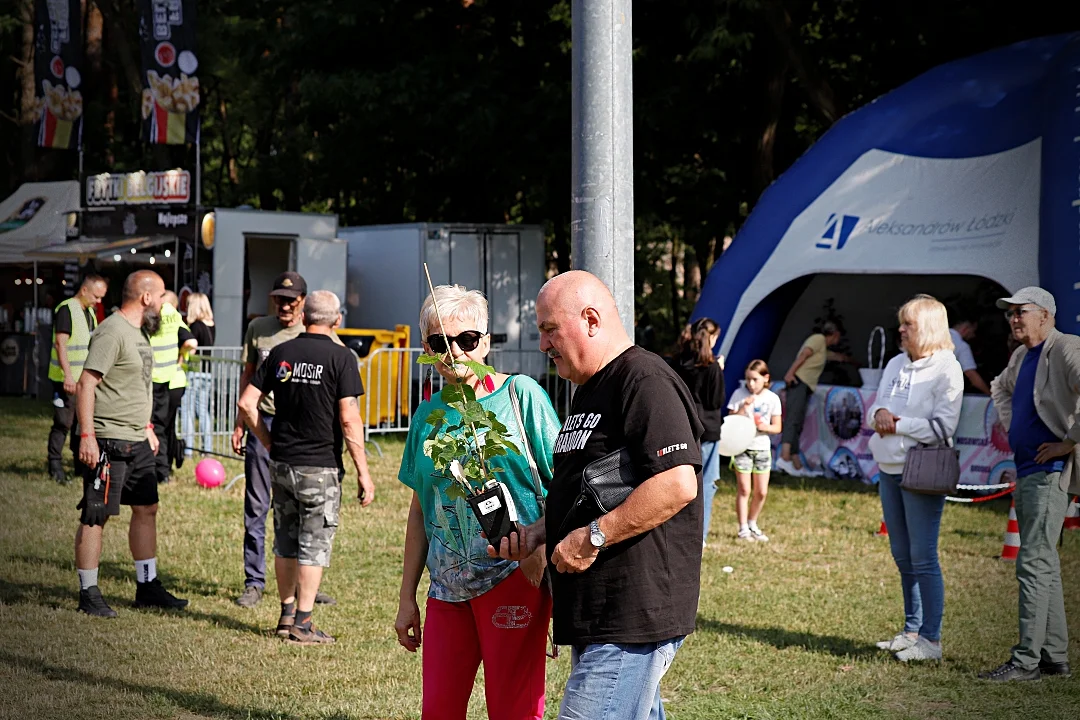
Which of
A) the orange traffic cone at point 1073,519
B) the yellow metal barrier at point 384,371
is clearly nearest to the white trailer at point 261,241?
the yellow metal barrier at point 384,371

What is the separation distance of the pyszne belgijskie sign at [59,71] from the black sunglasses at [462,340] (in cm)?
2340

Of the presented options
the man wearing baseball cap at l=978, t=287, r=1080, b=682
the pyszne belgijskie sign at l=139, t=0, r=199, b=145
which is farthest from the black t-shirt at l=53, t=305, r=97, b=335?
the man wearing baseball cap at l=978, t=287, r=1080, b=682

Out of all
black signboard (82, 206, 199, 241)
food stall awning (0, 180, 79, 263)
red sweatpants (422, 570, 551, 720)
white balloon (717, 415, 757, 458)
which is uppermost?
food stall awning (0, 180, 79, 263)

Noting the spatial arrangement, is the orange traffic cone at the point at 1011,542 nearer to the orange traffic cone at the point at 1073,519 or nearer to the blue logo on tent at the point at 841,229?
the orange traffic cone at the point at 1073,519

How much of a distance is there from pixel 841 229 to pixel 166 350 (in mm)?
7268

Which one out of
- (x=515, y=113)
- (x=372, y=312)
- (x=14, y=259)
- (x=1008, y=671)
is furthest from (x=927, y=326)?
(x=14, y=259)

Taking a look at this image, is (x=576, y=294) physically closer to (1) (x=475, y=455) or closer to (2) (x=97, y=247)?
(1) (x=475, y=455)

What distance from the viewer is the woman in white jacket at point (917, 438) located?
22.1ft

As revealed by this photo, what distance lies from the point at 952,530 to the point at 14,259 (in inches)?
784

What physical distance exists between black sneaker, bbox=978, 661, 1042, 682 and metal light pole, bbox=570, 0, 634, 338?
12.0 ft

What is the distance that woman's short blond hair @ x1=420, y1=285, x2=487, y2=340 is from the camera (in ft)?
13.6

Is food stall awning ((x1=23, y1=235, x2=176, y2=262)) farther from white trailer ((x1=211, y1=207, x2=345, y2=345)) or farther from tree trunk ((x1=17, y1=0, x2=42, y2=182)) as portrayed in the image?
tree trunk ((x1=17, y1=0, x2=42, y2=182))

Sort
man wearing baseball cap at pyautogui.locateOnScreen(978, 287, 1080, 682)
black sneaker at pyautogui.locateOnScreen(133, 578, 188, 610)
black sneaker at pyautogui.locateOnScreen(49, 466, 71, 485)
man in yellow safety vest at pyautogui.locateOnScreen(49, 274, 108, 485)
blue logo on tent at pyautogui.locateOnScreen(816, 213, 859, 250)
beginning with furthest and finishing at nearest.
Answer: blue logo on tent at pyautogui.locateOnScreen(816, 213, 859, 250), black sneaker at pyautogui.locateOnScreen(49, 466, 71, 485), man in yellow safety vest at pyautogui.locateOnScreen(49, 274, 108, 485), black sneaker at pyautogui.locateOnScreen(133, 578, 188, 610), man wearing baseball cap at pyautogui.locateOnScreen(978, 287, 1080, 682)

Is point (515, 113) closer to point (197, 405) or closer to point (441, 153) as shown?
point (441, 153)
